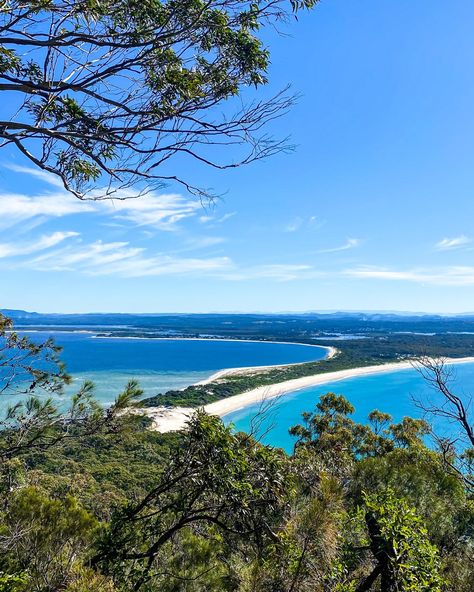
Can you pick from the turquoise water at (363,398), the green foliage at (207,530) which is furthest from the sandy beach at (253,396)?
the green foliage at (207,530)

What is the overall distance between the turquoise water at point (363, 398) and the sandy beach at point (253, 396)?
1.17 m

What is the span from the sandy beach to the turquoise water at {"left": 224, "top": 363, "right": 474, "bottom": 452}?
3.85ft

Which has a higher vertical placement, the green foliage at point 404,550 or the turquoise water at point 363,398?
the green foliage at point 404,550

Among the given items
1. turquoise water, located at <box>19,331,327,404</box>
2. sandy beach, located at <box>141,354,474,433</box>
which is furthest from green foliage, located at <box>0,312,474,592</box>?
turquoise water, located at <box>19,331,327,404</box>

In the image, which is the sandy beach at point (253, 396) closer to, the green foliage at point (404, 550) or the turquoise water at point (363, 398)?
the turquoise water at point (363, 398)

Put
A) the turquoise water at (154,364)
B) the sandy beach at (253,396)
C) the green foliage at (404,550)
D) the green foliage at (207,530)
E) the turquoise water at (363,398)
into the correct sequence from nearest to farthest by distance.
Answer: the green foliage at (404,550)
the green foliage at (207,530)
the sandy beach at (253,396)
the turquoise water at (363,398)
the turquoise water at (154,364)

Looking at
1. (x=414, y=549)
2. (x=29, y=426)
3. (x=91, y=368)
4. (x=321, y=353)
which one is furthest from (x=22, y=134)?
(x=321, y=353)

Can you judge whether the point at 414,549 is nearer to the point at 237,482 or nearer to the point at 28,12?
the point at 237,482

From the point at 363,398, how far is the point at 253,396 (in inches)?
461

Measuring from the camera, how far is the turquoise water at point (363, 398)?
105ft

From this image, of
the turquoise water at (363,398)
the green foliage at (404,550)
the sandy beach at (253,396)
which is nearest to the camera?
the green foliage at (404,550)

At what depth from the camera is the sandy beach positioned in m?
30.7

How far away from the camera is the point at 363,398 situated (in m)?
42.1

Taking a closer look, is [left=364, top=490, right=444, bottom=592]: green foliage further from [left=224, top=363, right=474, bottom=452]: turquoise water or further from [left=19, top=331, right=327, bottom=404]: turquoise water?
[left=19, top=331, right=327, bottom=404]: turquoise water
